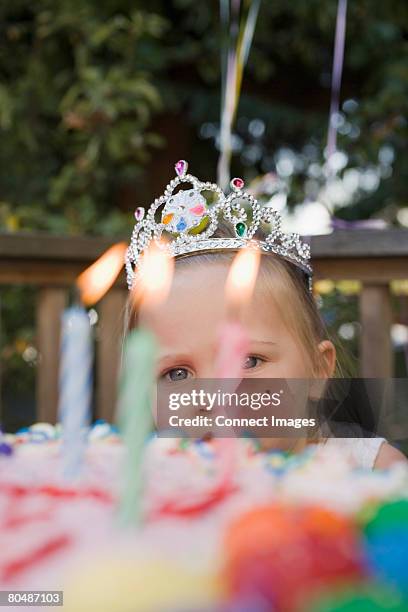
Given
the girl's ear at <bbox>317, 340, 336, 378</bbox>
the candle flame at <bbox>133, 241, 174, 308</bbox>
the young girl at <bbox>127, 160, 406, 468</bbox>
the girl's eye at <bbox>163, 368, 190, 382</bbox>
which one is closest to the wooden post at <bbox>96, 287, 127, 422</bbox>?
the young girl at <bbox>127, 160, 406, 468</bbox>

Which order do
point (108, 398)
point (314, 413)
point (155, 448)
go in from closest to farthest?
point (155, 448)
point (314, 413)
point (108, 398)

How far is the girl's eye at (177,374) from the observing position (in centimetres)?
90

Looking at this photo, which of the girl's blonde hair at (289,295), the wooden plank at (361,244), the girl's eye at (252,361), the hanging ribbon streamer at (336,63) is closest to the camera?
the girl's eye at (252,361)

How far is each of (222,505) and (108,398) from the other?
168cm

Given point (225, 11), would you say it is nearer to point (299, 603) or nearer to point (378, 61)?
point (378, 61)

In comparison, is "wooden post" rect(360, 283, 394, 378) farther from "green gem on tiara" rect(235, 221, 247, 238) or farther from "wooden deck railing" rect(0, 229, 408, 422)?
"green gem on tiara" rect(235, 221, 247, 238)

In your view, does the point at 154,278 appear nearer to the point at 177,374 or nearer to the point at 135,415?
the point at 177,374

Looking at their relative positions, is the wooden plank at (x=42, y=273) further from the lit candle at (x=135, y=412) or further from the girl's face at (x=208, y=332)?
the lit candle at (x=135, y=412)

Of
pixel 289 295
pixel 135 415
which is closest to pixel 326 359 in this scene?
pixel 289 295

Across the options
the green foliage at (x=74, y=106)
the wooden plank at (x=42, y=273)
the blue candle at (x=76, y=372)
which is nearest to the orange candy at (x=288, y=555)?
the blue candle at (x=76, y=372)

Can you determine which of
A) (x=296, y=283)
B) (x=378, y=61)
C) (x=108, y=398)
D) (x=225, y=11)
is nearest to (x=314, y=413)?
(x=296, y=283)

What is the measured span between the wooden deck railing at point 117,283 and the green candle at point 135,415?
4.86ft

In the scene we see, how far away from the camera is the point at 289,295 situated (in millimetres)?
1205

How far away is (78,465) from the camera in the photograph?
0.48 m
